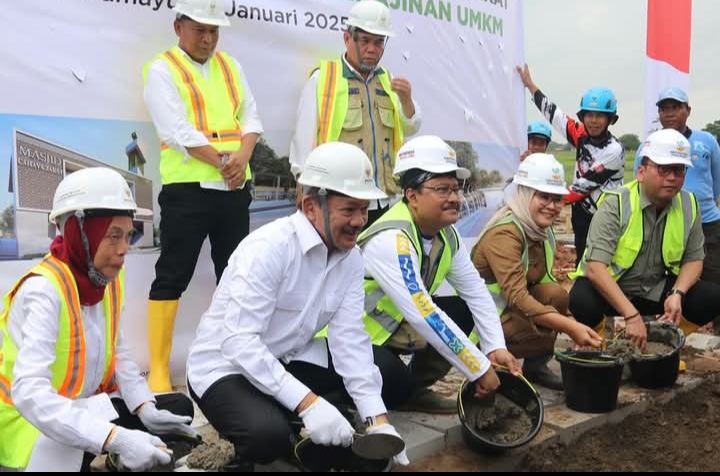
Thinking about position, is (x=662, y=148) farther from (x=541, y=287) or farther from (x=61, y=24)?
(x=61, y=24)

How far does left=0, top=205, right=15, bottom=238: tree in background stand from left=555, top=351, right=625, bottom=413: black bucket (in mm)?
2669

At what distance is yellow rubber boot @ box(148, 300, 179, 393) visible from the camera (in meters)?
3.65

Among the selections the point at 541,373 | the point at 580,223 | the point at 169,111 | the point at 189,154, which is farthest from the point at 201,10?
the point at 580,223

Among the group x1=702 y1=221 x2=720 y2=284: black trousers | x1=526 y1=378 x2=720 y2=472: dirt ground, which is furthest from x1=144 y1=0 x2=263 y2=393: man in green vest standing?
x1=702 y1=221 x2=720 y2=284: black trousers

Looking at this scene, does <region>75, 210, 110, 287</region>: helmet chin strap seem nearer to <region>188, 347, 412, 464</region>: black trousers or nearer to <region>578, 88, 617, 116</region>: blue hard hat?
<region>188, 347, 412, 464</region>: black trousers

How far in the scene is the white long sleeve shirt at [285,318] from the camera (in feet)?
8.08

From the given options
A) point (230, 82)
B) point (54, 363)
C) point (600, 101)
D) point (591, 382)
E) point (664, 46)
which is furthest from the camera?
point (664, 46)

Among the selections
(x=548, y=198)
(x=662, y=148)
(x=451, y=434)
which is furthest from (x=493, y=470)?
(x=662, y=148)

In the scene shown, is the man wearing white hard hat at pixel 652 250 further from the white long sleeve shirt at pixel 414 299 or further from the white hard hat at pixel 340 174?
the white hard hat at pixel 340 174

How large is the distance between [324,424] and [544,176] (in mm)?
1932

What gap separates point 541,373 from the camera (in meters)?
3.85

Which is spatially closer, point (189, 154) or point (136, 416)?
point (136, 416)

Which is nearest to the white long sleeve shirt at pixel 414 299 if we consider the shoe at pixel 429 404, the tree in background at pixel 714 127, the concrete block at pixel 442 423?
the concrete block at pixel 442 423

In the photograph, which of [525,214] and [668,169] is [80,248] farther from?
[668,169]
